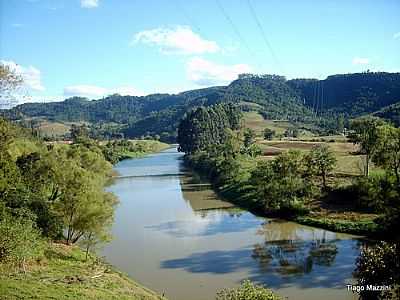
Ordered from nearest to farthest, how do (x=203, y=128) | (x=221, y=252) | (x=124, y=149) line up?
(x=221, y=252) < (x=203, y=128) < (x=124, y=149)

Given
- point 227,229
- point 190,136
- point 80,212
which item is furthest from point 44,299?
point 190,136

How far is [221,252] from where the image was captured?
2970 cm

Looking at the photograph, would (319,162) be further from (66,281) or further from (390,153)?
(66,281)

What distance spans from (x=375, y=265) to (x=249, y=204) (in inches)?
1315

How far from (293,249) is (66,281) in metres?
16.6

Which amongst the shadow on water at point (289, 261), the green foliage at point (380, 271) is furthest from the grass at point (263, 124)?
the green foliage at point (380, 271)

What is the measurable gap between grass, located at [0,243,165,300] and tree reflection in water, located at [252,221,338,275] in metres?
8.93

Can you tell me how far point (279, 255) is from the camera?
28922mm

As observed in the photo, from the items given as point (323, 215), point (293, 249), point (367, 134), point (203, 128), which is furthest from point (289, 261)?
point (203, 128)

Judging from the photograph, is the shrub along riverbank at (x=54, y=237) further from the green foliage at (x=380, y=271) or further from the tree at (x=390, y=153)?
the tree at (x=390, y=153)

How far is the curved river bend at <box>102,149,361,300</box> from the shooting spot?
23.4 m

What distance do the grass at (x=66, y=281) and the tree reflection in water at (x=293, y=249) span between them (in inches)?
352

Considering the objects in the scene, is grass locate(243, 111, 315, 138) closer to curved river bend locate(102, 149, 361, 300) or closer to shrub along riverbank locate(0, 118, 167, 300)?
curved river bend locate(102, 149, 361, 300)

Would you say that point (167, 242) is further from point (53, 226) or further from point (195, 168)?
point (195, 168)
